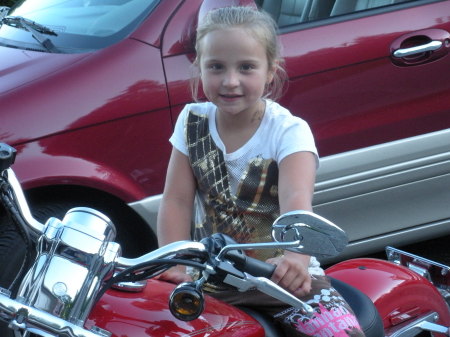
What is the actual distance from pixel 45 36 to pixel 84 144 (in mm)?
618

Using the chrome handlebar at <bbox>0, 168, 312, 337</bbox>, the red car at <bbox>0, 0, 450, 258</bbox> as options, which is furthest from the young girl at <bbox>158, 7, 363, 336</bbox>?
the red car at <bbox>0, 0, 450, 258</bbox>

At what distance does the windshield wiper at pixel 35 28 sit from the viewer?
12.7ft

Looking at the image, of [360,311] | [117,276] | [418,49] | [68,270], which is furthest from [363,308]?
[418,49]

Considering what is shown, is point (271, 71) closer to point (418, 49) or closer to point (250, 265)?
point (250, 265)

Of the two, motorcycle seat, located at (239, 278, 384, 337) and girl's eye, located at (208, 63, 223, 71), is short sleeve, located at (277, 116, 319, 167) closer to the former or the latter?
girl's eye, located at (208, 63, 223, 71)

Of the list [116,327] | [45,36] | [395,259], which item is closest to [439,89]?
[395,259]

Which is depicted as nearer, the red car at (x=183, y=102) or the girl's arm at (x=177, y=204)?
the girl's arm at (x=177, y=204)

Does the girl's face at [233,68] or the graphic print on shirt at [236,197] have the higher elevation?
the girl's face at [233,68]

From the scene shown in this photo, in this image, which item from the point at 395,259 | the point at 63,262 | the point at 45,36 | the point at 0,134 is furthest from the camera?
the point at 45,36

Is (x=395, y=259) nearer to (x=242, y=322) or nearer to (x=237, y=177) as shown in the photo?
(x=237, y=177)

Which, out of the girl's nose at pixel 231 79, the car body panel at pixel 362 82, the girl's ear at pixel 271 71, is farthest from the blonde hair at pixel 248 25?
the car body panel at pixel 362 82

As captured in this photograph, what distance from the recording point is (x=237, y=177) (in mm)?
2305


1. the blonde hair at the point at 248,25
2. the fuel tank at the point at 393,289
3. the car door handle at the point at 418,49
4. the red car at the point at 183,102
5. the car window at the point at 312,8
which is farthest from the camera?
the car window at the point at 312,8

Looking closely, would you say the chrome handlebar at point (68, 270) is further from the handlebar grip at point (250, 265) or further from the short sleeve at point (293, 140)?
the short sleeve at point (293, 140)
